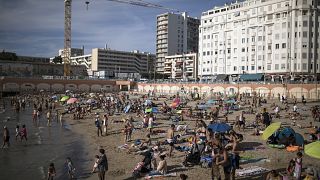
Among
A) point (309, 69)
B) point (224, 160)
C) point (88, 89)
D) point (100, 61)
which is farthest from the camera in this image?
point (100, 61)

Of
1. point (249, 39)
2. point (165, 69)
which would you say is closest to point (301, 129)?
point (249, 39)

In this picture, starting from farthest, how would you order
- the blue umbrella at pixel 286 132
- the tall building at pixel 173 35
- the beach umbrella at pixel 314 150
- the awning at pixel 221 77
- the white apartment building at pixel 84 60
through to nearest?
the white apartment building at pixel 84 60, the tall building at pixel 173 35, the awning at pixel 221 77, the blue umbrella at pixel 286 132, the beach umbrella at pixel 314 150

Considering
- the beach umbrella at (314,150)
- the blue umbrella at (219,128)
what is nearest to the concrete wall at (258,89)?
the blue umbrella at (219,128)

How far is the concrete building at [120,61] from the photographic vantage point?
154375 millimetres

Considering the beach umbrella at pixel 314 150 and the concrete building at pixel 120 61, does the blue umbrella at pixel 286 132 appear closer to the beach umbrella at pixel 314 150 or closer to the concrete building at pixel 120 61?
the beach umbrella at pixel 314 150

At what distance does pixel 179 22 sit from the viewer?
451 ft

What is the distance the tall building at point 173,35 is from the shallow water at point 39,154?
108714mm

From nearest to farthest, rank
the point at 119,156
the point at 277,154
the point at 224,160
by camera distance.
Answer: the point at 224,160
the point at 277,154
the point at 119,156

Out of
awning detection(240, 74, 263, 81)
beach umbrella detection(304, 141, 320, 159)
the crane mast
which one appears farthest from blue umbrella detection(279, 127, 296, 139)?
the crane mast

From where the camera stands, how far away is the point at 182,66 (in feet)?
389

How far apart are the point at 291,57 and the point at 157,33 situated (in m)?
77.3

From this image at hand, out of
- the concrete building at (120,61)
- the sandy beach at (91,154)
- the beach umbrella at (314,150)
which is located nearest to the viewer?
the beach umbrella at (314,150)

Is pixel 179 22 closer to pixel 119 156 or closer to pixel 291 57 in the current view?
pixel 291 57

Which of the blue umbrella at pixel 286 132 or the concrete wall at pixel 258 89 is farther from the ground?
the concrete wall at pixel 258 89
